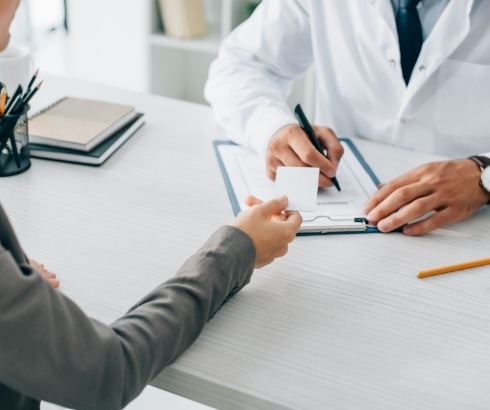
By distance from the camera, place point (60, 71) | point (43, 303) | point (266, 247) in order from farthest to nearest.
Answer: point (60, 71)
point (266, 247)
point (43, 303)

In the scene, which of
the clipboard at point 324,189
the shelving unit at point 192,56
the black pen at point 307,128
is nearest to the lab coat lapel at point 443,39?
the clipboard at point 324,189

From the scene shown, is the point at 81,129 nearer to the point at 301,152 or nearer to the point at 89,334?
the point at 301,152

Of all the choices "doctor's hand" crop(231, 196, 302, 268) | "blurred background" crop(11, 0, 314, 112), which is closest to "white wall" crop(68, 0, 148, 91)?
"blurred background" crop(11, 0, 314, 112)

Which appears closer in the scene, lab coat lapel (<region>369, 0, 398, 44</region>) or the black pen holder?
the black pen holder

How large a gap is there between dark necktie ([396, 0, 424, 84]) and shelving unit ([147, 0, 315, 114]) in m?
1.15

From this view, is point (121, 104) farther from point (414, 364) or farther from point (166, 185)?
point (414, 364)

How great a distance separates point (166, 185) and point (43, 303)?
538mm

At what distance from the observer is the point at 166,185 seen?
1.14 metres

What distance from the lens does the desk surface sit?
74cm

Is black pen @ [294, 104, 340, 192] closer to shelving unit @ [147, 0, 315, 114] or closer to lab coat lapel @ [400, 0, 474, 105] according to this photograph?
lab coat lapel @ [400, 0, 474, 105]

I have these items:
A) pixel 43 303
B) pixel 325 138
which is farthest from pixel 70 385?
pixel 325 138

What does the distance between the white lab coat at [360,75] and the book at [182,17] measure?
3.49 ft

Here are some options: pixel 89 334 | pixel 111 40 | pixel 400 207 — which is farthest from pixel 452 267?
pixel 111 40

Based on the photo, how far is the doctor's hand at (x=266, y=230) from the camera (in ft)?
2.87
